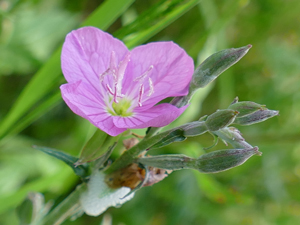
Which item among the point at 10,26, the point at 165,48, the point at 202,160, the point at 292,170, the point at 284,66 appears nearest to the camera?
the point at 202,160

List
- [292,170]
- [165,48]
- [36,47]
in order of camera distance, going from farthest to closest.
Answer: [292,170] < [36,47] < [165,48]

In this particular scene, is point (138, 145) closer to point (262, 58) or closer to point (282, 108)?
point (282, 108)

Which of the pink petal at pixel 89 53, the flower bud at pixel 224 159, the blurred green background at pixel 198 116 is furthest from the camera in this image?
A: the blurred green background at pixel 198 116

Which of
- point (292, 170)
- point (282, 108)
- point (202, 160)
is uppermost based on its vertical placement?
point (202, 160)

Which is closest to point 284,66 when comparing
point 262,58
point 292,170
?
point 262,58

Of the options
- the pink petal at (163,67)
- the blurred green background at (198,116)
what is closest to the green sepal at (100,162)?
the pink petal at (163,67)

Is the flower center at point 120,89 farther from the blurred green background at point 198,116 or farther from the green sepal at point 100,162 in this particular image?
the blurred green background at point 198,116

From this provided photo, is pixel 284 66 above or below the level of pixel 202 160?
below
